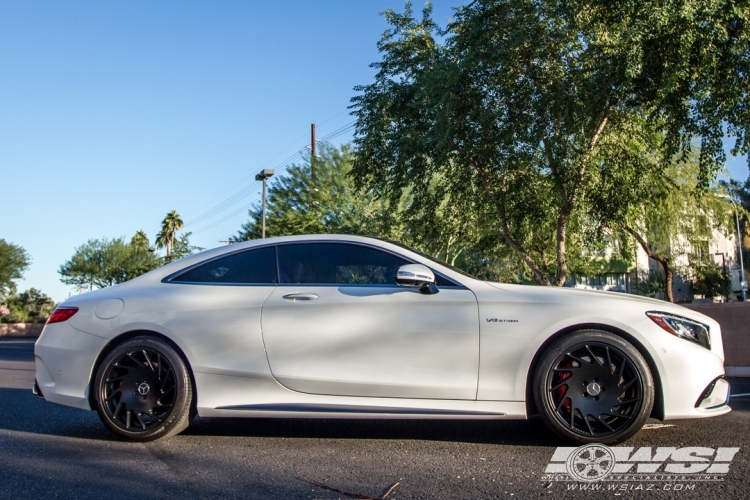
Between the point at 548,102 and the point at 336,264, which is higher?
the point at 548,102

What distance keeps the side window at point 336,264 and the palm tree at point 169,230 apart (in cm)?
7033

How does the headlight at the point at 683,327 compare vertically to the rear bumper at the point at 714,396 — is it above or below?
above

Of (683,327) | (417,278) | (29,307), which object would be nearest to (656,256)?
(683,327)

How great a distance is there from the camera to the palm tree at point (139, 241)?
232 feet

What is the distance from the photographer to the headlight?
4.66 meters

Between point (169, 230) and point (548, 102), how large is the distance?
6235 centimetres

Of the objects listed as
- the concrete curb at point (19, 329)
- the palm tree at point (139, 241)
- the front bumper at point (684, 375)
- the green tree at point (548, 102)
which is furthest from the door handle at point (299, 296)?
the palm tree at point (139, 241)

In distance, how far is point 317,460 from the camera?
4.39 m

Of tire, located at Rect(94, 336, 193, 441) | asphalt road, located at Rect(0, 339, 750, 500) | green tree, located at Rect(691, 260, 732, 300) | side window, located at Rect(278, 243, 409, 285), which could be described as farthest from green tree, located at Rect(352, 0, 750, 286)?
green tree, located at Rect(691, 260, 732, 300)

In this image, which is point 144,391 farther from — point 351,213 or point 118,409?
point 351,213

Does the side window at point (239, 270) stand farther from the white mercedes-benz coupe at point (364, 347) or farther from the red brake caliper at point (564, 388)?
the red brake caliper at point (564, 388)

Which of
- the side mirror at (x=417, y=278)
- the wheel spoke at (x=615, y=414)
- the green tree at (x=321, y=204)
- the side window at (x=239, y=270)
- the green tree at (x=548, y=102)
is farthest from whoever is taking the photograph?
the green tree at (x=321, y=204)

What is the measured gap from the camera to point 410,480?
3.87 metres

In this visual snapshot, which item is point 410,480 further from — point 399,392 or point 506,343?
point 506,343
